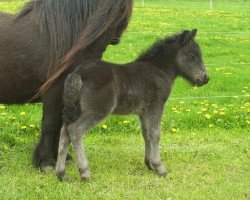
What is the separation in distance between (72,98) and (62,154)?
587 mm

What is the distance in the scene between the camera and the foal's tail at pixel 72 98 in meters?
4.59

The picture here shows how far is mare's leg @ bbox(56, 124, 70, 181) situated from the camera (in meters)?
4.74

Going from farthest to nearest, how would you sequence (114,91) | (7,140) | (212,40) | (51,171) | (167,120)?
(212,40) → (167,120) → (7,140) → (51,171) → (114,91)

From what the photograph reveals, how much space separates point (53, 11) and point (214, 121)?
3364mm

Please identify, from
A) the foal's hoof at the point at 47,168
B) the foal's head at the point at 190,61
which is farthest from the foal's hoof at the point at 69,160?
the foal's head at the point at 190,61

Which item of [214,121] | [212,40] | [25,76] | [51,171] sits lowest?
[212,40]

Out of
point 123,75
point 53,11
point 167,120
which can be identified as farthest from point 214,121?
point 53,11

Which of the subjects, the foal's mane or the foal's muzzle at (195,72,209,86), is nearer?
the foal's mane

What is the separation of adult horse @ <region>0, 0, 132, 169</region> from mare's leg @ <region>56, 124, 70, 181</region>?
354 mm

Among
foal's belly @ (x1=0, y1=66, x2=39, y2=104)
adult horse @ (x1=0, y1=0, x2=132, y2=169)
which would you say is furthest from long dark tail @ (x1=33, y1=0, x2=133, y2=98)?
foal's belly @ (x1=0, y1=66, x2=39, y2=104)

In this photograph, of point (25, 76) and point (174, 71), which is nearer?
point (25, 76)

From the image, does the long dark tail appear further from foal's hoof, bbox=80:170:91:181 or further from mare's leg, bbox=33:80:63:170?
foal's hoof, bbox=80:170:91:181

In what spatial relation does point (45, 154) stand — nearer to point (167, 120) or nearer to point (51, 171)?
point (51, 171)

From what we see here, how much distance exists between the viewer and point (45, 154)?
523 centimetres
